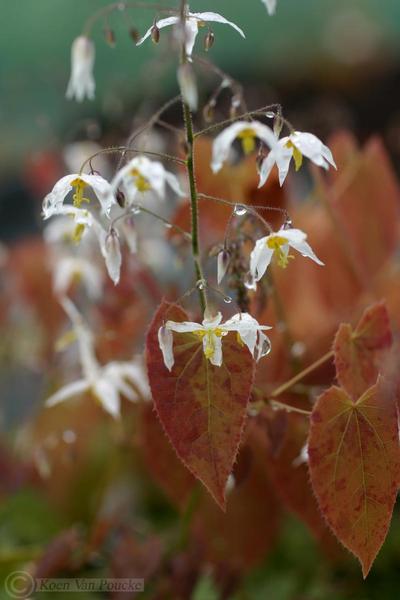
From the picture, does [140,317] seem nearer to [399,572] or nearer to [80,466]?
[80,466]

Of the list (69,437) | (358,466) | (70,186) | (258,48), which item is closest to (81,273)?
(69,437)

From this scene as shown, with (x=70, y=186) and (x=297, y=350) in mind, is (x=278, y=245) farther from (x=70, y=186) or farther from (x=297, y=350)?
(x=297, y=350)

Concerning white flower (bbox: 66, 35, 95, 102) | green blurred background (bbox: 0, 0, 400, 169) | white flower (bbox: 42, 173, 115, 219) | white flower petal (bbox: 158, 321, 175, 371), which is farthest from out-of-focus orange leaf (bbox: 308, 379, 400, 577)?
green blurred background (bbox: 0, 0, 400, 169)

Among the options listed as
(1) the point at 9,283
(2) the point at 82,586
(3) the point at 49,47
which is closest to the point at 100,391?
(2) the point at 82,586

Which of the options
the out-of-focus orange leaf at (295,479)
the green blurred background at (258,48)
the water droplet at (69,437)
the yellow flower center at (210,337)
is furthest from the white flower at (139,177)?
the green blurred background at (258,48)

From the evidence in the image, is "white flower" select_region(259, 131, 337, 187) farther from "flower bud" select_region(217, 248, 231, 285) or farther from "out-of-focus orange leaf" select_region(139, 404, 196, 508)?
"out-of-focus orange leaf" select_region(139, 404, 196, 508)

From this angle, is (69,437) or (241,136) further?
(69,437)
